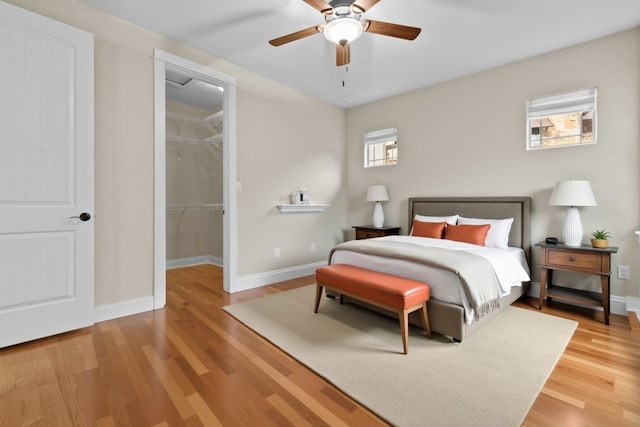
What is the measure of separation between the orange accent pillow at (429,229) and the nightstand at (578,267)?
1.01 metres

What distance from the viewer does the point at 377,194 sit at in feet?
15.1

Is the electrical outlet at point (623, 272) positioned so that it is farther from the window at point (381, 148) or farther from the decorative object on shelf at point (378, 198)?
the window at point (381, 148)

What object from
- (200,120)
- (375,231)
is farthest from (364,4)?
(200,120)

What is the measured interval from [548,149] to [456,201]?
1126 millimetres

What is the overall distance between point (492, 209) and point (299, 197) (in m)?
2.57

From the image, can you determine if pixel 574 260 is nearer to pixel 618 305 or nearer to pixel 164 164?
pixel 618 305

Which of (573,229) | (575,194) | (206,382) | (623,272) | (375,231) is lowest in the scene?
(206,382)

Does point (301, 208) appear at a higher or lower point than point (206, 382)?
higher

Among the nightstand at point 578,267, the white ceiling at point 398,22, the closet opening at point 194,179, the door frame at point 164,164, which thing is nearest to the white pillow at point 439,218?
the nightstand at point 578,267

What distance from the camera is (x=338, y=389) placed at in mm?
1726

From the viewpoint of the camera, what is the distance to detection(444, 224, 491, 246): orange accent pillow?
3.28m

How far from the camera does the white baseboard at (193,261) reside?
4.91 meters

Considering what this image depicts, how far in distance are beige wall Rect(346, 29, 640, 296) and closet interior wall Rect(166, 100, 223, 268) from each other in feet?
8.83

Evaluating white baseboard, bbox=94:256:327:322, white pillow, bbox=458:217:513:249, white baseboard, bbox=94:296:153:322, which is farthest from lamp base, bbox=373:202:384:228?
white baseboard, bbox=94:296:153:322
